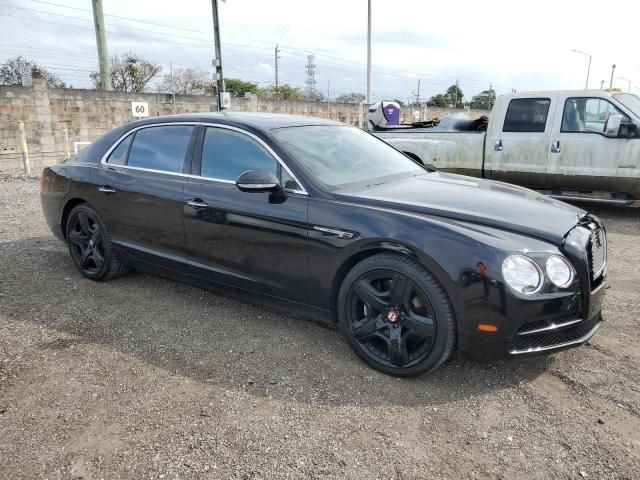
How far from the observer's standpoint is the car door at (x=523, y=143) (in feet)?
25.5

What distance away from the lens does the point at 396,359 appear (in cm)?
306

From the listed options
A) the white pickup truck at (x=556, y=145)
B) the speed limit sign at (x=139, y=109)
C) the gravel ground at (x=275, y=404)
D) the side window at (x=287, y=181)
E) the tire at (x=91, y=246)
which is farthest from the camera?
the speed limit sign at (x=139, y=109)

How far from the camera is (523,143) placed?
26.0 ft

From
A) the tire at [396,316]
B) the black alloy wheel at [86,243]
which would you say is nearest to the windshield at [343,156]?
the tire at [396,316]

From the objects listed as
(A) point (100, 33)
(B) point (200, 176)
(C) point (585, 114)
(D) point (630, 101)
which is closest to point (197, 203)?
(B) point (200, 176)

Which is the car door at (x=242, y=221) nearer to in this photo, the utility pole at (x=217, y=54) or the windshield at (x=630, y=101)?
the windshield at (x=630, y=101)

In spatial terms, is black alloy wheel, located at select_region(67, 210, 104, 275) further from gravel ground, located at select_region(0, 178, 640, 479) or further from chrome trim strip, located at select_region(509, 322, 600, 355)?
chrome trim strip, located at select_region(509, 322, 600, 355)

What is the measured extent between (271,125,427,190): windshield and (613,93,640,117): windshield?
4749mm

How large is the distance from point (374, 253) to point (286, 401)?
101 cm

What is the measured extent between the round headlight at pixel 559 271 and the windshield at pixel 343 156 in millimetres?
1355

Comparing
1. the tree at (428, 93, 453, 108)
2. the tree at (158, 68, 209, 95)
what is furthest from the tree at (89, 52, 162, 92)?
the tree at (428, 93, 453, 108)

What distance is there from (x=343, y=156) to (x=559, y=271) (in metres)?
1.77

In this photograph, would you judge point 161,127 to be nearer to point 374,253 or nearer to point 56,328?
point 56,328

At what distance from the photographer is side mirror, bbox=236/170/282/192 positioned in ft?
11.0
